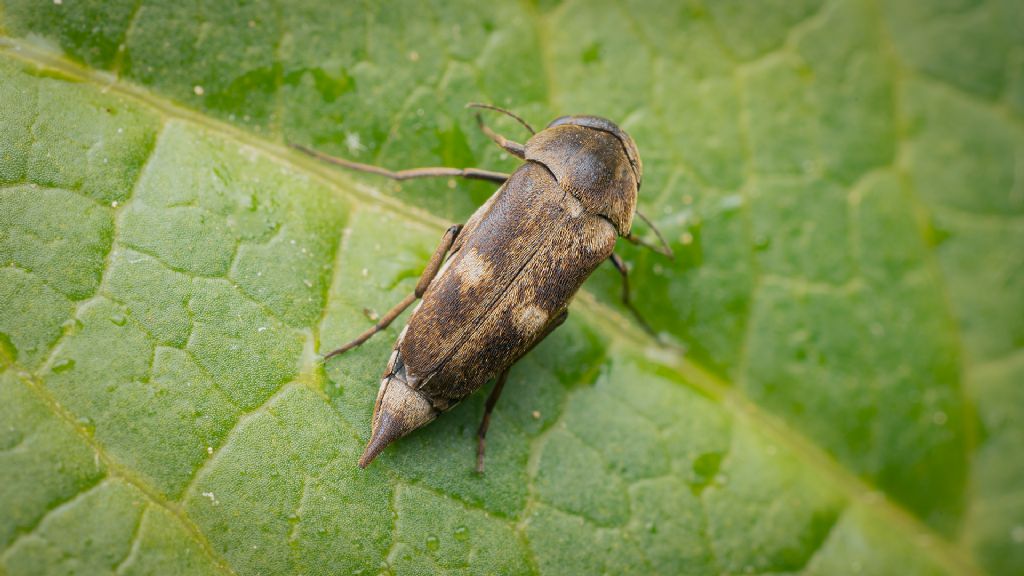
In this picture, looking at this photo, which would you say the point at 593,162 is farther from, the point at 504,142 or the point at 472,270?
the point at 472,270

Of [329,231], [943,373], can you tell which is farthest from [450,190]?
[943,373]

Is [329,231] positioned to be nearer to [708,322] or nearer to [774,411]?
[708,322]

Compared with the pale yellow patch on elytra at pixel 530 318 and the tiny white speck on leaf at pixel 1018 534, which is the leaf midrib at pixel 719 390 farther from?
the pale yellow patch on elytra at pixel 530 318

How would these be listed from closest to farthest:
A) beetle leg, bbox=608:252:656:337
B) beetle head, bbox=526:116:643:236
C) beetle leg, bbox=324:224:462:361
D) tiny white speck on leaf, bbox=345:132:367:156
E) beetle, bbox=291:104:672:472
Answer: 1. beetle, bbox=291:104:672:472
2. beetle leg, bbox=324:224:462:361
3. beetle head, bbox=526:116:643:236
4. tiny white speck on leaf, bbox=345:132:367:156
5. beetle leg, bbox=608:252:656:337

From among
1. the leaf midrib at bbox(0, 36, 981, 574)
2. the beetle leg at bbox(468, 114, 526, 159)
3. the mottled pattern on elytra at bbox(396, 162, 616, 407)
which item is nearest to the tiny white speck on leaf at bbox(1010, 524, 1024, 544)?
the leaf midrib at bbox(0, 36, 981, 574)

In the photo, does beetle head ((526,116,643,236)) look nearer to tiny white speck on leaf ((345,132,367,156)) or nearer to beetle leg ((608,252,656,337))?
beetle leg ((608,252,656,337))

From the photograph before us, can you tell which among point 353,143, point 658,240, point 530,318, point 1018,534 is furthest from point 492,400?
point 1018,534
